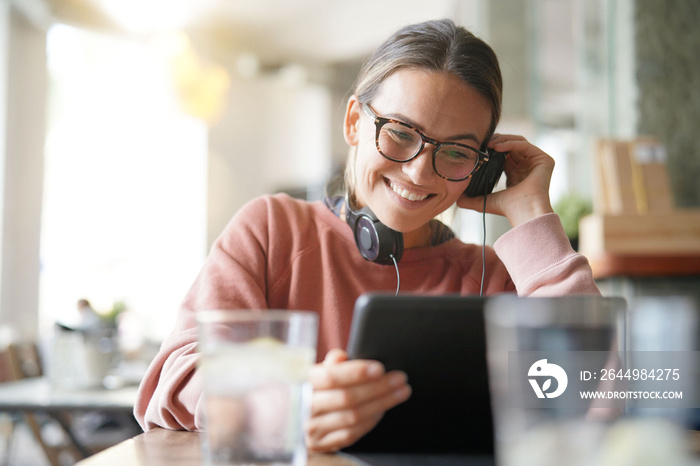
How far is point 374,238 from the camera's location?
3.59ft

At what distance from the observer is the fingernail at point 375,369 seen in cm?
57

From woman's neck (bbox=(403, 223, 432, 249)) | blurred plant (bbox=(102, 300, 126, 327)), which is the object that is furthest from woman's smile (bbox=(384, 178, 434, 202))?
blurred plant (bbox=(102, 300, 126, 327))

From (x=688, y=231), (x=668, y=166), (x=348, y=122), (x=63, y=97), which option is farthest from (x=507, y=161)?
(x=63, y=97)

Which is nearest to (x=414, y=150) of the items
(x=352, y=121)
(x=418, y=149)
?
(x=418, y=149)

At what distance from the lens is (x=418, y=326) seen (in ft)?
1.91

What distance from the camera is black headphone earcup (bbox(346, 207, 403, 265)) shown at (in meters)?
1.09

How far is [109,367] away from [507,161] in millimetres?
1552

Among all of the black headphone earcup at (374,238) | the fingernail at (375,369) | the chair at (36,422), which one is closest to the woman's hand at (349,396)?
the fingernail at (375,369)

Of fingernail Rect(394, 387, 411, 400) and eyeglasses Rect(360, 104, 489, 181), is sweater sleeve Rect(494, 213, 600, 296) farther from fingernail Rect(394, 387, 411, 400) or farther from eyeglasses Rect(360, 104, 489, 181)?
fingernail Rect(394, 387, 411, 400)

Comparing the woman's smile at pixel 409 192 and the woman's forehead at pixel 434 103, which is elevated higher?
the woman's forehead at pixel 434 103

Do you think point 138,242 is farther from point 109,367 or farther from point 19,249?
point 109,367

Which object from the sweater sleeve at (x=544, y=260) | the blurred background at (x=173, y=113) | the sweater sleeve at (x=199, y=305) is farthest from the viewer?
the blurred background at (x=173, y=113)

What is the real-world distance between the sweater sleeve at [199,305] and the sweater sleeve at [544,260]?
0.38 meters

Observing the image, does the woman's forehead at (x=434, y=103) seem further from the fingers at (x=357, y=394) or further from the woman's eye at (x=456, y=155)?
the fingers at (x=357, y=394)
